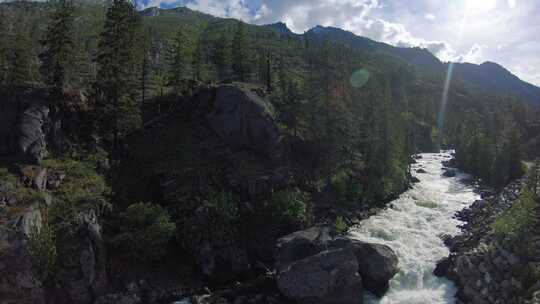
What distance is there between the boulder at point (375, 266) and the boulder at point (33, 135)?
119ft

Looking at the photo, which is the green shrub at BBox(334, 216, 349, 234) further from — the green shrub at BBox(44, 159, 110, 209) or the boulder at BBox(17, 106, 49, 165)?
the boulder at BBox(17, 106, 49, 165)

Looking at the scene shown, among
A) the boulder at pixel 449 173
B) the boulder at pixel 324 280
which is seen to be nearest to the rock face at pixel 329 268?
the boulder at pixel 324 280

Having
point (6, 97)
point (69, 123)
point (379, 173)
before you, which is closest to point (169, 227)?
point (69, 123)

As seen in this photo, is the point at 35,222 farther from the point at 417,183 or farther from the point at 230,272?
the point at 417,183

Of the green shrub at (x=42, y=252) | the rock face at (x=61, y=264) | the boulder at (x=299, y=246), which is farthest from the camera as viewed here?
the boulder at (x=299, y=246)

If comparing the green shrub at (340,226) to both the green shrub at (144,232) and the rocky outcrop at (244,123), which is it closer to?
the rocky outcrop at (244,123)

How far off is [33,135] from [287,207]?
31621 mm

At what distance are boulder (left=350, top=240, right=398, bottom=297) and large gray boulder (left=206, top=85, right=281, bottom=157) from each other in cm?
2235

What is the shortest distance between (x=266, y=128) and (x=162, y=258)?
83.6 feet

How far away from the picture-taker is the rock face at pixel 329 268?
33.3m

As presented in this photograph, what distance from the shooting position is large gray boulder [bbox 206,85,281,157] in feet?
177

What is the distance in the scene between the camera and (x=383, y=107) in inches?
3068

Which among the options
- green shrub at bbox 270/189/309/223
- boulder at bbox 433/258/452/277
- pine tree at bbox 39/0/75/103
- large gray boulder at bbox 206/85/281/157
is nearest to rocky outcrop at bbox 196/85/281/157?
large gray boulder at bbox 206/85/281/157

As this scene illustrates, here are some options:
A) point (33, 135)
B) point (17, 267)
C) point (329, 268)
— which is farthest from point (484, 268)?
point (33, 135)
